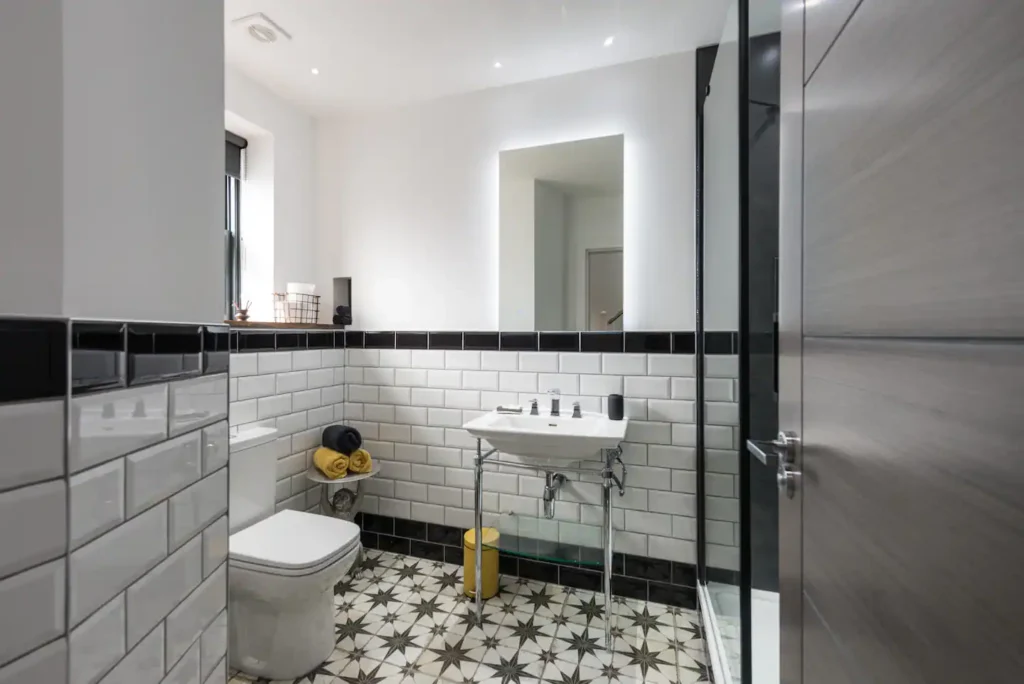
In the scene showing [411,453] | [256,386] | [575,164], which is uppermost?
[575,164]

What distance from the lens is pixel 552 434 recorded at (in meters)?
1.71

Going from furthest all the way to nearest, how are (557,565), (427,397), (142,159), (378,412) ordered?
(378,412) < (427,397) < (557,565) < (142,159)

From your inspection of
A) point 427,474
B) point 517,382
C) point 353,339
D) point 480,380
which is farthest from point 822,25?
point 353,339

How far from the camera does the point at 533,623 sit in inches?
73.3

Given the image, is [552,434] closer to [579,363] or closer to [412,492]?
[579,363]

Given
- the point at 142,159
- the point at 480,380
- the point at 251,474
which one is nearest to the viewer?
the point at 142,159

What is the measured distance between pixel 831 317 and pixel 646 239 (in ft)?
4.97

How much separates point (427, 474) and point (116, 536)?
199cm

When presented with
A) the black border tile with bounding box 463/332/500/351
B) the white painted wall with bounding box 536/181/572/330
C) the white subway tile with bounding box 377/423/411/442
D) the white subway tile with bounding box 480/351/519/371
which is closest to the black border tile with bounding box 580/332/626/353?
the white painted wall with bounding box 536/181/572/330

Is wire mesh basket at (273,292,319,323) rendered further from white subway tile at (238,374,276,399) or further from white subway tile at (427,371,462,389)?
white subway tile at (427,371,462,389)

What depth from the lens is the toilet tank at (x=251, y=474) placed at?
1.74 metres

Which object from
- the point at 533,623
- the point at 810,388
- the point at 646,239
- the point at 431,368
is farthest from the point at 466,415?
the point at 810,388

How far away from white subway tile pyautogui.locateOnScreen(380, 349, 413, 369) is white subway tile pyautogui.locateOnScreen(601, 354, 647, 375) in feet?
3.60

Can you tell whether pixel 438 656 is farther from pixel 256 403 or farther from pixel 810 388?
pixel 810 388
